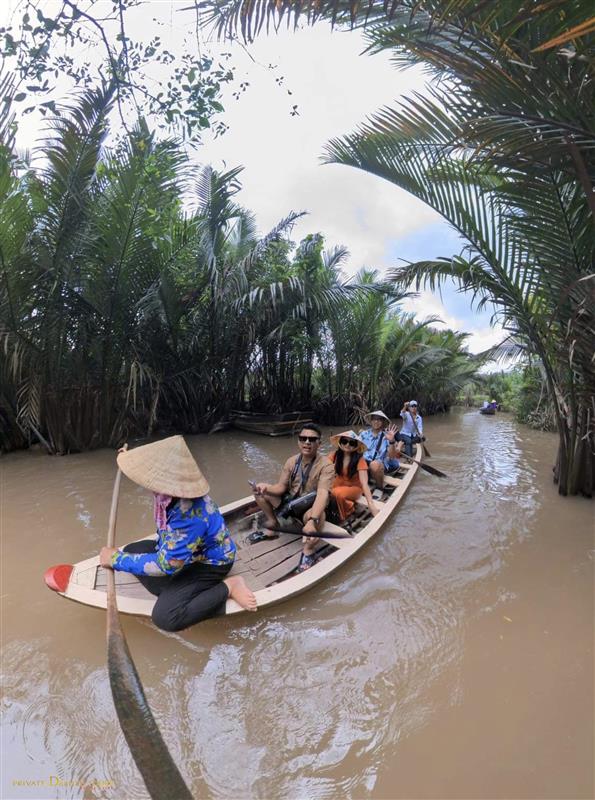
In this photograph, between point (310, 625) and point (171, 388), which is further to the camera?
point (171, 388)

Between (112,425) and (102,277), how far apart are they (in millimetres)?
2611

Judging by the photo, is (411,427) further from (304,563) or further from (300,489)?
(304,563)

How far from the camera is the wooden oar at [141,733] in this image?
922 mm

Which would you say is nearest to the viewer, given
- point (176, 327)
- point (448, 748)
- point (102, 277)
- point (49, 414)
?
point (448, 748)

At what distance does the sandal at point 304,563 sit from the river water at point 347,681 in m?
0.18

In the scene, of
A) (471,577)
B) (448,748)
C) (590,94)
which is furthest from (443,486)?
(590,94)

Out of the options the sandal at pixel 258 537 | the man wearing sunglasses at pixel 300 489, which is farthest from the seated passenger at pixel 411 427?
the sandal at pixel 258 537

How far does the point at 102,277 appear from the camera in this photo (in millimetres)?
6098

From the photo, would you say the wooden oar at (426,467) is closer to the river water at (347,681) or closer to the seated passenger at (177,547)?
the river water at (347,681)

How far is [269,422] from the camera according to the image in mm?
9469

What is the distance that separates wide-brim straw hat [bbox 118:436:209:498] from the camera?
88.3 inches

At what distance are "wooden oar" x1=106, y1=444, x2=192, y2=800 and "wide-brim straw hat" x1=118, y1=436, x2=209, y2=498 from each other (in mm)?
847

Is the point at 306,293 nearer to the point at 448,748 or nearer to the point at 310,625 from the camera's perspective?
the point at 310,625

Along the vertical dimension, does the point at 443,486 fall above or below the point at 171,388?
below
